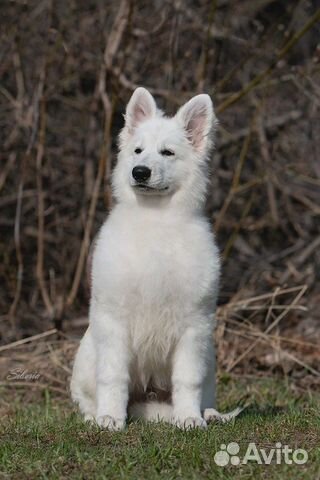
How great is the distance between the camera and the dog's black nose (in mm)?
5762

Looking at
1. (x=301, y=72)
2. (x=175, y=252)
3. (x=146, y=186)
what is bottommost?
(x=175, y=252)

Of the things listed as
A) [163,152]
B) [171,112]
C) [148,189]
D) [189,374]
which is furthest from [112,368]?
[171,112]

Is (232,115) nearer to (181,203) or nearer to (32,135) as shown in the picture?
(32,135)

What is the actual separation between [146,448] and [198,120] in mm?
2460

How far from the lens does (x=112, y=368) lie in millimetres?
5609

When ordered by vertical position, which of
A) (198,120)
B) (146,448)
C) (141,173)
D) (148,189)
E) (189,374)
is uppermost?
(198,120)

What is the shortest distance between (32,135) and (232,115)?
10.3 ft

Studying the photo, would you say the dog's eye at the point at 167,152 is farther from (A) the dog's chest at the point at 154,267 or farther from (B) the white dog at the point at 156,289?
(A) the dog's chest at the point at 154,267

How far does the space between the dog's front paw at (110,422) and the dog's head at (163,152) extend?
4.87 ft

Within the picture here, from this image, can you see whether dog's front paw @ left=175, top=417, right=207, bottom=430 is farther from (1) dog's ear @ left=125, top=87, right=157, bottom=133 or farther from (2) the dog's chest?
(1) dog's ear @ left=125, top=87, right=157, bottom=133

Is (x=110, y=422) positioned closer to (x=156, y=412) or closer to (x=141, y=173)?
(x=156, y=412)

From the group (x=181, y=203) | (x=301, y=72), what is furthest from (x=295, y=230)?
(x=181, y=203)

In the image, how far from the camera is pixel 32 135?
9.88 meters

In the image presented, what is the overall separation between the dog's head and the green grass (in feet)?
5.17
